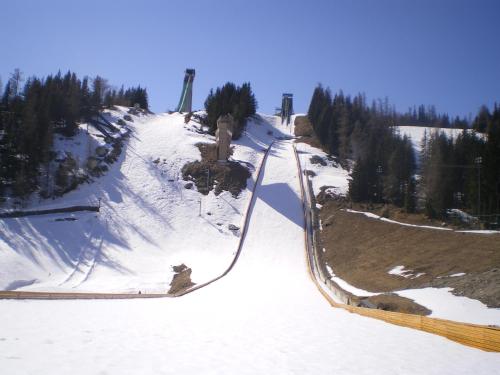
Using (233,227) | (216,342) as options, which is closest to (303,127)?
(233,227)

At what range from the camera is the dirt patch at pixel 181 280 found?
23.3 meters

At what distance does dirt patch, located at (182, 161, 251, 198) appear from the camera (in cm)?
4284

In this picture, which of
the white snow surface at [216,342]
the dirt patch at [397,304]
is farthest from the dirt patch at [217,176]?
the white snow surface at [216,342]

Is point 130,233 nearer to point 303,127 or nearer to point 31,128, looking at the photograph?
point 31,128

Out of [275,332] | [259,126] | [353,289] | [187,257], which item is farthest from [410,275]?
[259,126]

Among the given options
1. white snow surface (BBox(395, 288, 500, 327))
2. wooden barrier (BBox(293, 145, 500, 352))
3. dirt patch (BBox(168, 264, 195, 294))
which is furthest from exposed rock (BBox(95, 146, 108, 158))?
white snow surface (BBox(395, 288, 500, 327))

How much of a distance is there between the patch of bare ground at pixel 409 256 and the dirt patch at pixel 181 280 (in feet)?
30.3

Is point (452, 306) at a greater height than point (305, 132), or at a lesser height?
lesser

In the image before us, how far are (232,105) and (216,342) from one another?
5759 centimetres

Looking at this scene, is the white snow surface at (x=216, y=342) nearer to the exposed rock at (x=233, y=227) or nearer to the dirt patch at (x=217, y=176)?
the exposed rock at (x=233, y=227)

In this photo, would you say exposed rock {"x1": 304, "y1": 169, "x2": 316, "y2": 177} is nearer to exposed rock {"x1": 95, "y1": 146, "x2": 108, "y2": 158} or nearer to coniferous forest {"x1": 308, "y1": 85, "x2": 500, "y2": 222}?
coniferous forest {"x1": 308, "y1": 85, "x2": 500, "y2": 222}

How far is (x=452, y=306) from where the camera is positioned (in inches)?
543

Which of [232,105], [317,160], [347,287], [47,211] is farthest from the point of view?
[232,105]

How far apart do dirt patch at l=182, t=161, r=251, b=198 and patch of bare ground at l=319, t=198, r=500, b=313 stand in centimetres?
1230
